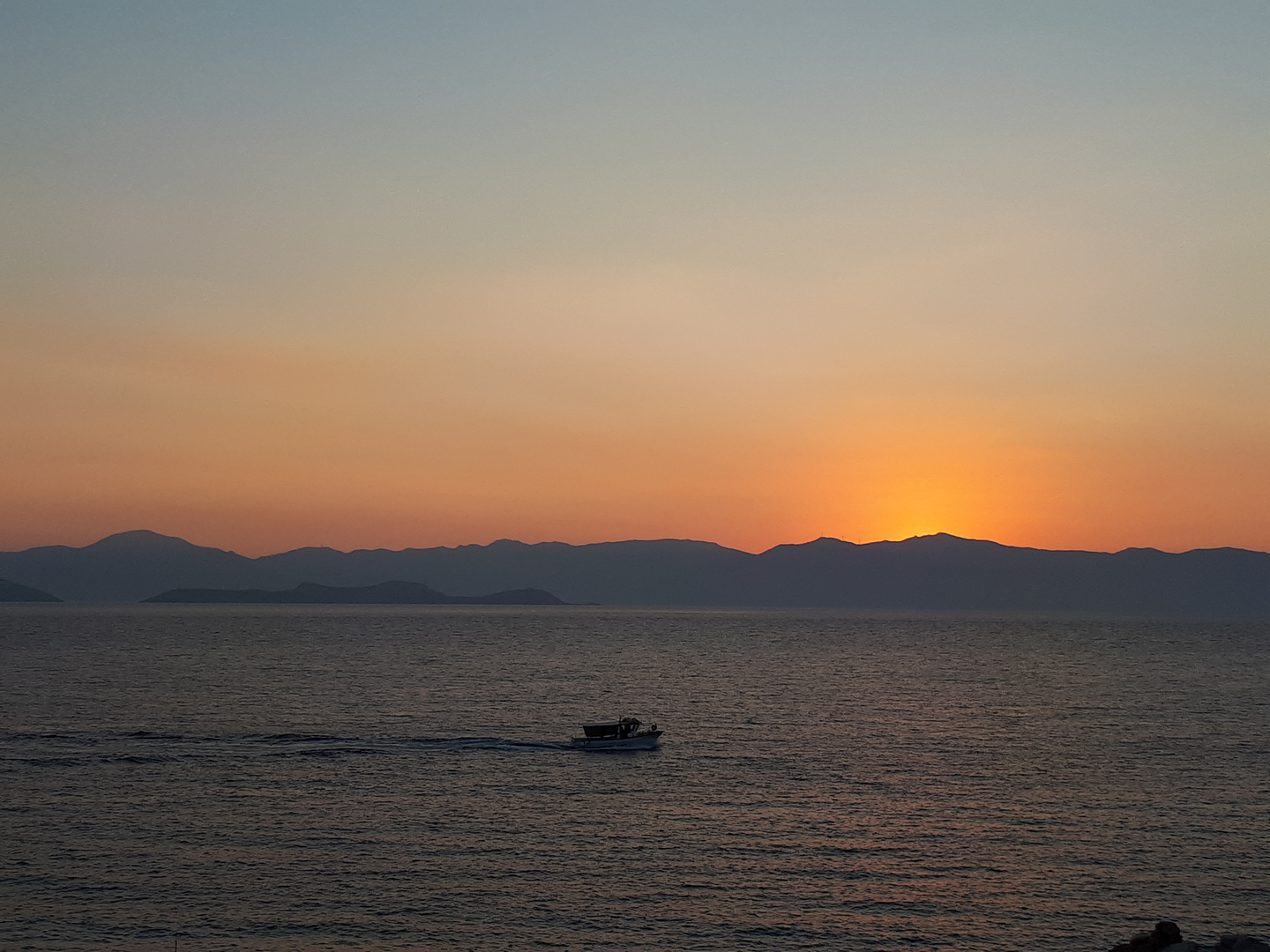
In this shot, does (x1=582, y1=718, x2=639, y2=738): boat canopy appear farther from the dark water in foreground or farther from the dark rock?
the dark rock

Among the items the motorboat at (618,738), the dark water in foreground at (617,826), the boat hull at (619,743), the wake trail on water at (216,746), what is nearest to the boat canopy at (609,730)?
the motorboat at (618,738)

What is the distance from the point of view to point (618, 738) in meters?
85.9

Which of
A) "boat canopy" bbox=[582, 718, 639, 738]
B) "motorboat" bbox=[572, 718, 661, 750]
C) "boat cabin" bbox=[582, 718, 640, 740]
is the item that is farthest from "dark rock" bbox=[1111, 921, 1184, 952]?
"boat canopy" bbox=[582, 718, 639, 738]

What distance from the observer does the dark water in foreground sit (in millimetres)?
43344

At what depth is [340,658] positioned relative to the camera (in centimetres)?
18275

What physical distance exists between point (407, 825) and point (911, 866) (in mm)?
27467

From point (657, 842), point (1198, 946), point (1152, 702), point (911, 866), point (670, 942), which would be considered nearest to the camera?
point (1198, 946)

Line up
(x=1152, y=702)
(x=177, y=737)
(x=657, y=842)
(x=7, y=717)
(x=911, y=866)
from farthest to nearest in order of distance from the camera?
1. (x=1152, y=702)
2. (x=7, y=717)
3. (x=177, y=737)
4. (x=657, y=842)
5. (x=911, y=866)

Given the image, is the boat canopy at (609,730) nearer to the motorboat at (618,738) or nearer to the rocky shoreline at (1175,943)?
the motorboat at (618,738)

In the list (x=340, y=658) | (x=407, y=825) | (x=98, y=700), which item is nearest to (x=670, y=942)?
(x=407, y=825)

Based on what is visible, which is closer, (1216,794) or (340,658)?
(1216,794)

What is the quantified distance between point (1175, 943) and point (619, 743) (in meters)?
52.5

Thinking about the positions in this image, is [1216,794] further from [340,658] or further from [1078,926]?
[340,658]

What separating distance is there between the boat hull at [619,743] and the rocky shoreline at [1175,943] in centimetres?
4967
